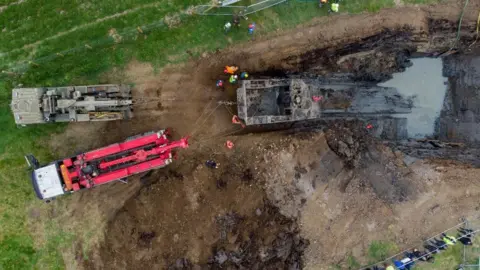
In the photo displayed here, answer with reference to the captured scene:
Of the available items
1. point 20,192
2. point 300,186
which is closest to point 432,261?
point 300,186

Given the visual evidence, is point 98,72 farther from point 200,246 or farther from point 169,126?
point 200,246

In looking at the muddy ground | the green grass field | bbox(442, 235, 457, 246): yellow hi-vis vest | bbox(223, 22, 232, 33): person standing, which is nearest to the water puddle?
the muddy ground

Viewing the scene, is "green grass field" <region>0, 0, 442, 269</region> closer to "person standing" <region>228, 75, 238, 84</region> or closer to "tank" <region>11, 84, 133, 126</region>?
"tank" <region>11, 84, 133, 126</region>

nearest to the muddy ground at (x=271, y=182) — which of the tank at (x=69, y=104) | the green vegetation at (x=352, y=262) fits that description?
the green vegetation at (x=352, y=262)

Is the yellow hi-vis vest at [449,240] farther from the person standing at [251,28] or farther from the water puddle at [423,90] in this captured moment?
the person standing at [251,28]

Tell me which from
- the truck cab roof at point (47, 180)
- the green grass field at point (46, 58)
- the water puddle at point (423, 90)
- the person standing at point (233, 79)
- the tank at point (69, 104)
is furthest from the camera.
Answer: the water puddle at point (423, 90)

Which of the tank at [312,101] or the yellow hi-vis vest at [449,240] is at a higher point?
the tank at [312,101]

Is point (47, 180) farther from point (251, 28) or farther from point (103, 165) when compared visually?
point (251, 28)
